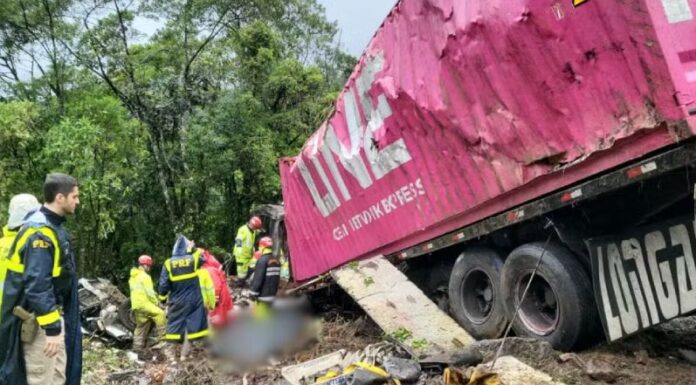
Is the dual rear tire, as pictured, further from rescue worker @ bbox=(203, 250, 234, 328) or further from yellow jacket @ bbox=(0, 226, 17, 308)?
yellow jacket @ bbox=(0, 226, 17, 308)

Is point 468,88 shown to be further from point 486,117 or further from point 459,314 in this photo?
point 459,314

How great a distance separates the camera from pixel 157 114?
51.9 ft

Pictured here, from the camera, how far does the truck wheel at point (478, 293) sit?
500 cm

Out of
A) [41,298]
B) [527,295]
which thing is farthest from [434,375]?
[41,298]

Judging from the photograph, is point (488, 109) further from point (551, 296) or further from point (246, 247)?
point (246, 247)

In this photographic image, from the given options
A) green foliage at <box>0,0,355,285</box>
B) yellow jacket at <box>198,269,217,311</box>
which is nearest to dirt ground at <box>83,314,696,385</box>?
yellow jacket at <box>198,269,217,311</box>

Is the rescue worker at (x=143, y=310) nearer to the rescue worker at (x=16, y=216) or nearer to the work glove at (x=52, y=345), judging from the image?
the rescue worker at (x=16, y=216)

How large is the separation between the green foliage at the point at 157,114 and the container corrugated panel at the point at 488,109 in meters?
9.09

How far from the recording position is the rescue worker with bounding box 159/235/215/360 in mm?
6539

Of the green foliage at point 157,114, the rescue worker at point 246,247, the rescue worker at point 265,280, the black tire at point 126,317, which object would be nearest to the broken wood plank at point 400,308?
the rescue worker at point 265,280

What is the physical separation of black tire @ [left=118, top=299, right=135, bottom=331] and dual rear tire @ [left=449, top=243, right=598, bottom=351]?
205 inches

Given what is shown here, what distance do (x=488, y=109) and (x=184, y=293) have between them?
13.2 feet

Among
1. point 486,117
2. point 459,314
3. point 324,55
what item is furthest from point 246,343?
point 324,55

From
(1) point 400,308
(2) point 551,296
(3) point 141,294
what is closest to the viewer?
(2) point 551,296
